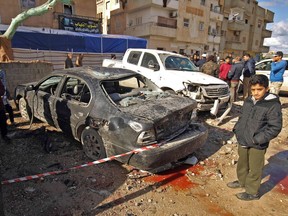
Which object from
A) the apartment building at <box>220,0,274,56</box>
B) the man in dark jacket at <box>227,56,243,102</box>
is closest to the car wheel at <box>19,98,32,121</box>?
the man in dark jacket at <box>227,56,243,102</box>

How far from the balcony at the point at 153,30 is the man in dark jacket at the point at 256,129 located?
22.7m

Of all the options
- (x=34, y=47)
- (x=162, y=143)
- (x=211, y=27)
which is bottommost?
(x=162, y=143)

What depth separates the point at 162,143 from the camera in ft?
11.2

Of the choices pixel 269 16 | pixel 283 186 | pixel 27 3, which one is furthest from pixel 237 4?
pixel 283 186

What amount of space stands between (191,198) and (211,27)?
33640mm

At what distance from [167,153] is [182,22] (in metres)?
27.1

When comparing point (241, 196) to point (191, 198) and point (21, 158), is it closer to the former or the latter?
point (191, 198)

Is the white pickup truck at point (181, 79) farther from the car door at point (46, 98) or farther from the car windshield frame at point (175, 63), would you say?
the car door at point (46, 98)

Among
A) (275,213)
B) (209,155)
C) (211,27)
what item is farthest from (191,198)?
(211,27)

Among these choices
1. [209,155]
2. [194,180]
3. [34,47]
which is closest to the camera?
[194,180]

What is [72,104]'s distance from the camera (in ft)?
13.7

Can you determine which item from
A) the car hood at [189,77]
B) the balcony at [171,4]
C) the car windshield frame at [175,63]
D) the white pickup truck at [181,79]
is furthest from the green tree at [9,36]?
the balcony at [171,4]

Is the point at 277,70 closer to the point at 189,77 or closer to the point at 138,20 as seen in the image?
the point at 189,77

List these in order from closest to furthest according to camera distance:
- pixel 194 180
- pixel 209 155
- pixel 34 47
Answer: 1. pixel 194 180
2. pixel 209 155
3. pixel 34 47
